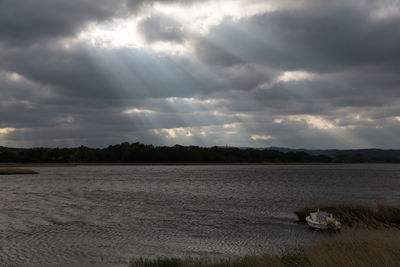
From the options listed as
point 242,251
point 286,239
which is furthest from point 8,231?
point 286,239

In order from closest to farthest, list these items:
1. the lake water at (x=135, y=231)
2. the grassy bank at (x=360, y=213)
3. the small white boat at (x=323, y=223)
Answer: the lake water at (x=135, y=231) < the small white boat at (x=323, y=223) < the grassy bank at (x=360, y=213)

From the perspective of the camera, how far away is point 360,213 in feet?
119

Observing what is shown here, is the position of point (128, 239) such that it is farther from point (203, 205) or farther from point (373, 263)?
point (203, 205)

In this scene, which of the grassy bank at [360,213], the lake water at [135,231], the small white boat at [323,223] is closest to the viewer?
the lake water at [135,231]

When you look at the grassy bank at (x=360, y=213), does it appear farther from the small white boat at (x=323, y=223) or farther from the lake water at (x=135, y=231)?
the lake water at (x=135, y=231)

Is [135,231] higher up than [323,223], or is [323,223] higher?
[323,223]

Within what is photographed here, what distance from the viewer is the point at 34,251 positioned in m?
25.9

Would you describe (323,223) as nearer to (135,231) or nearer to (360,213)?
(360,213)

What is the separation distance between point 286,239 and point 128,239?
43.6 feet

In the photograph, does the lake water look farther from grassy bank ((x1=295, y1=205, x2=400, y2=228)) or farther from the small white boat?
grassy bank ((x1=295, y1=205, x2=400, y2=228))

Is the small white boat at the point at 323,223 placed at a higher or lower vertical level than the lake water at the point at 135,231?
higher

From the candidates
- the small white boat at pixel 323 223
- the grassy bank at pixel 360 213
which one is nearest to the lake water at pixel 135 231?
the small white boat at pixel 323 223

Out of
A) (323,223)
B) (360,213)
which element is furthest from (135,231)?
(360,213)

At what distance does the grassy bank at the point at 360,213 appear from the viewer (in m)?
33.9
